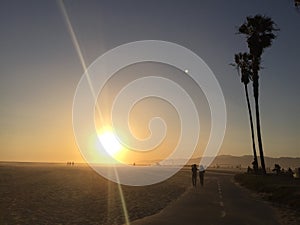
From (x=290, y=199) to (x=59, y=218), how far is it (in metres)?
12.5

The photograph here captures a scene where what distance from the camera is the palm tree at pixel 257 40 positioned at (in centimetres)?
4356

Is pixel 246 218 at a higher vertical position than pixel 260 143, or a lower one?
lower

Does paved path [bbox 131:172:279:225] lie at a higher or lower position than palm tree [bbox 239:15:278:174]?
lower

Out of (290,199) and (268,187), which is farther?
(268,187)

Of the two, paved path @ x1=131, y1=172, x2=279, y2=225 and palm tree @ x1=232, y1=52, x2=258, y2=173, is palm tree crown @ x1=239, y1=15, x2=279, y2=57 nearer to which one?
palm tree @ x1=232, y1=52, x2=258, y2=173

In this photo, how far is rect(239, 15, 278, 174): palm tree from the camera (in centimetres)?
4356

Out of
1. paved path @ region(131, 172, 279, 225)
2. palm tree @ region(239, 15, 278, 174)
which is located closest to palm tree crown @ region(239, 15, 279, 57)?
palm tree @ region(239, 15, 278, 174)

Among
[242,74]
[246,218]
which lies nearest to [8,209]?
[246,218]

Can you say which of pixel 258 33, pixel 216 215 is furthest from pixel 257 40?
pixel 216 215

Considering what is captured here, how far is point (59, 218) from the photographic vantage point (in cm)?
1975

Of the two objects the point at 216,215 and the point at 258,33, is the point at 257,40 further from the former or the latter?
the point at 216,215

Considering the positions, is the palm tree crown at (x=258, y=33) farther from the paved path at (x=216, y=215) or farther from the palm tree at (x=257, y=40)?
the paved path at (x=216, y=215)

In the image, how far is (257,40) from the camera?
144 ft

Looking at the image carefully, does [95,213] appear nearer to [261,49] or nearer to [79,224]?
[79,224]
